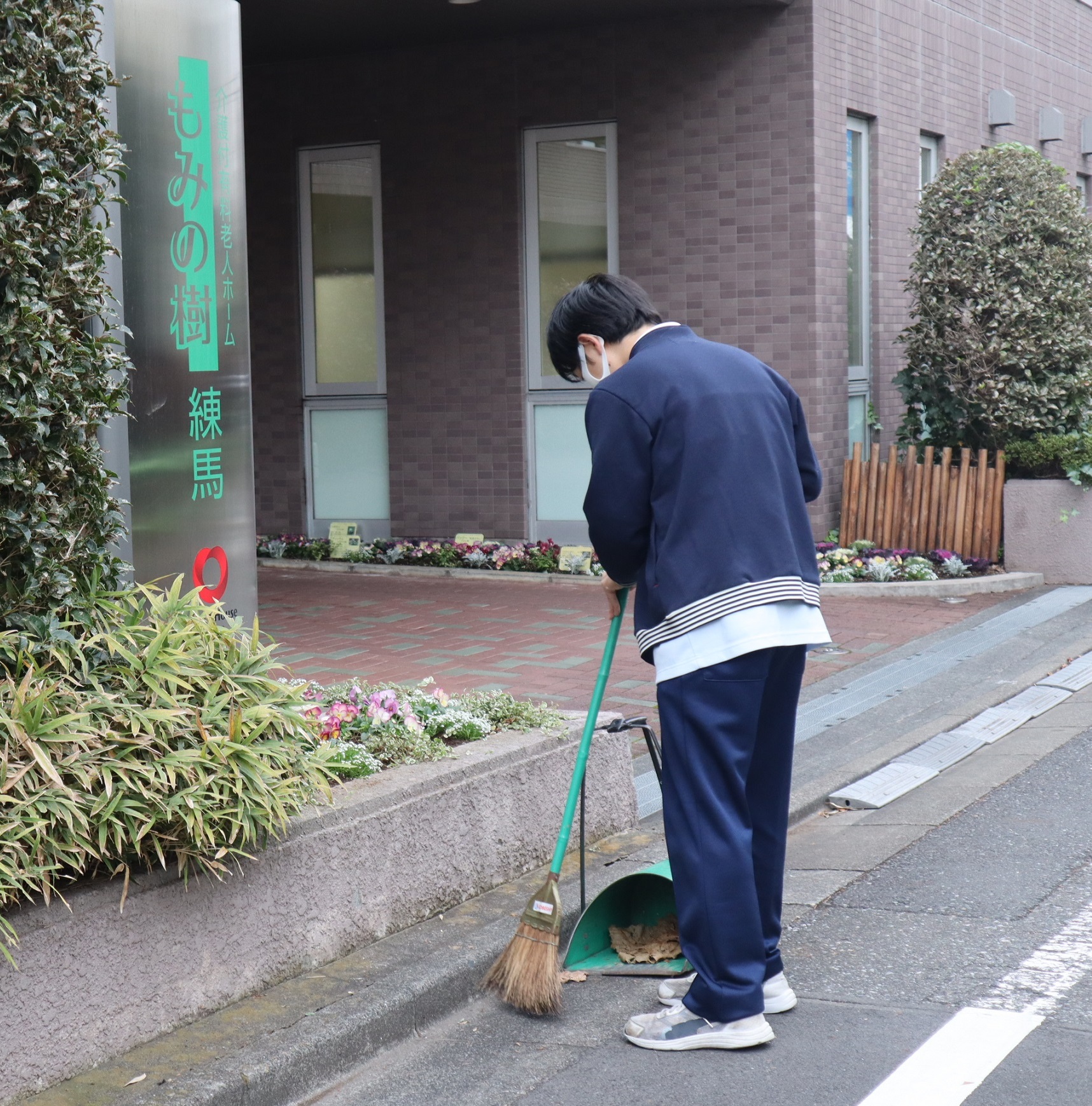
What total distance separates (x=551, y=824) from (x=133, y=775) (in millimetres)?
1682

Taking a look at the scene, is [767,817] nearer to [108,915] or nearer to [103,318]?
[108,915]

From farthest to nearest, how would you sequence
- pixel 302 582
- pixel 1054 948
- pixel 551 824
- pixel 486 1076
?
1. pixel 302 582
2. pixel 551 824
3. pixel 1054 948
4. pixel 486 1076

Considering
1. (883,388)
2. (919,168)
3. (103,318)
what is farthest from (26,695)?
(919,168)

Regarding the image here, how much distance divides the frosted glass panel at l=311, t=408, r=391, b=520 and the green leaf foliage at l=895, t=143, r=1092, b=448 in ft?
15.0

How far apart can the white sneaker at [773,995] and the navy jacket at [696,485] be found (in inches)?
36.1

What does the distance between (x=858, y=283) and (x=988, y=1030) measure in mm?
9554

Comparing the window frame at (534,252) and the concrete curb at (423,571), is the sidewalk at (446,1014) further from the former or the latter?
the window frame at (534,252)

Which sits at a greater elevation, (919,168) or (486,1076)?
(919,168)

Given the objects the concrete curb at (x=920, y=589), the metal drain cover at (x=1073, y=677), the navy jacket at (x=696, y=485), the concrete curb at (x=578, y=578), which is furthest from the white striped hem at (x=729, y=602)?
the concrete curb at (x=578, y=578)

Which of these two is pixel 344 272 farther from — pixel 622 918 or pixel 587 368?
pixel 622 918

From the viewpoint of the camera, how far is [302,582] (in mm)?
11266

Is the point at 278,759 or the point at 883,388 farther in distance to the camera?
the point at 883,388

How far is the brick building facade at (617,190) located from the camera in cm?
1112

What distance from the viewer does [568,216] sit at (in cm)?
1198
